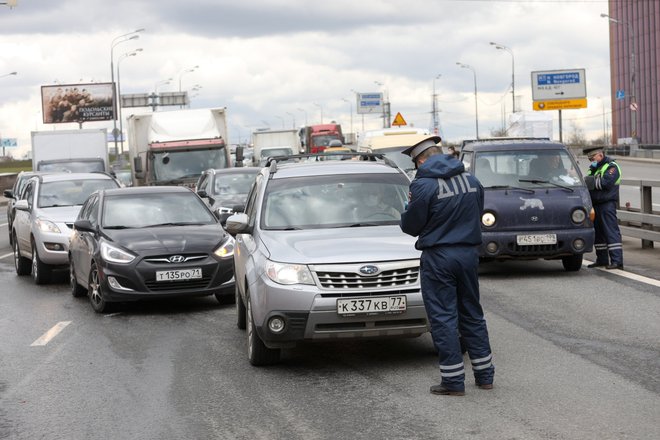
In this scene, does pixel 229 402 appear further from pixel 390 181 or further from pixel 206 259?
pixel 206 259

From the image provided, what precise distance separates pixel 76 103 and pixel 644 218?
3114 inches

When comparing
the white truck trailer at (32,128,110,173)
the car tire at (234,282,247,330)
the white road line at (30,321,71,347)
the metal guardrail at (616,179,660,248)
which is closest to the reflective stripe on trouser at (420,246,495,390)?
the car tire at (234,282,247,330)

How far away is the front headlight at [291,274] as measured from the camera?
831 centimetres

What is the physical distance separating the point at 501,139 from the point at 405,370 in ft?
28.0

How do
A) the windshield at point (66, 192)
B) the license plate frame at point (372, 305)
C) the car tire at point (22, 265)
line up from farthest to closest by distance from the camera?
1. the car tire at point (22, 265)
2. the windshield at point (66, 192)
3. the license plate frame at point (372, 305)

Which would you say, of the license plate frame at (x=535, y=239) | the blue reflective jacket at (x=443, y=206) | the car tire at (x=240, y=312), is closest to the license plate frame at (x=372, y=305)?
the blue reflective jacket at (x=443, y=206)

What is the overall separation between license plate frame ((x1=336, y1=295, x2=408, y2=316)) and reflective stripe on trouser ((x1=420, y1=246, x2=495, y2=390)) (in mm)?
720

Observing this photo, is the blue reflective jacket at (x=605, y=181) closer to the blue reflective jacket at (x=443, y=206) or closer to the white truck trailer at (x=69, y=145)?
the blue reflective jacket at (x=443, y=206)

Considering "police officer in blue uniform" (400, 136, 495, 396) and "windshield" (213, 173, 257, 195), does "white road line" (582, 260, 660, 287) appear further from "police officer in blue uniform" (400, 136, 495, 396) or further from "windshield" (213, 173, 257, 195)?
"windshield" (213, 173, 257, 195)

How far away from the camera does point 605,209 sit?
49.2 feet

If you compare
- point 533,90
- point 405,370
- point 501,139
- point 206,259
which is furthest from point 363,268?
point 533,90

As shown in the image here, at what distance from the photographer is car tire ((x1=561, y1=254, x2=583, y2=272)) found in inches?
581

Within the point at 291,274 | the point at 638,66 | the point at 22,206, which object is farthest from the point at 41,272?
the point at 638,66

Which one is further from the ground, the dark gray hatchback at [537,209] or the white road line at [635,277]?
the dark gray hatchback at [537,209]
